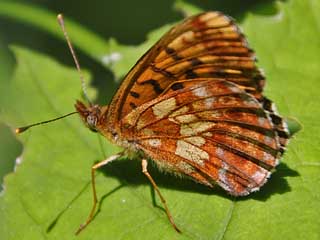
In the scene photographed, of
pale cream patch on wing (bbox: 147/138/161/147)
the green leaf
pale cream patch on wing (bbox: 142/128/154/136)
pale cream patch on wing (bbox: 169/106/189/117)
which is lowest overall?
the green leaf

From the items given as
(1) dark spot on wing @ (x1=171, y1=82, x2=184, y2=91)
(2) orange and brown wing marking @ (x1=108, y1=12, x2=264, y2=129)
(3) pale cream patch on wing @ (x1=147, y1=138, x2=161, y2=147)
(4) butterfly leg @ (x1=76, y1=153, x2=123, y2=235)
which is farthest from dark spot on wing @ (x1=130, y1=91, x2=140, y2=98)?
(4) butterfly leg @ (x1=76, y1=153, x2=123, y2=235)

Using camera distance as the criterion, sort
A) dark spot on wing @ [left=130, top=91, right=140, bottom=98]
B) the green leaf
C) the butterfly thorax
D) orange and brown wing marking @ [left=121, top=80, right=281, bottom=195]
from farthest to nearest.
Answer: the butterfly thorax, dark spot on wing @ [left=130, top=91, right=140, bottom=98], orange and brown wing marking @ [left=121, top=80, right=281, bottom=195], the green leaf

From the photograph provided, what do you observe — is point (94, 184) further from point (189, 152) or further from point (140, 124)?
point (189, 152)

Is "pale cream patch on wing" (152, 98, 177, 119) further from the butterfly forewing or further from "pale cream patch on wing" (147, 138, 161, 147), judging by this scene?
"pale cream patch on wing" (147, 138, 161, 147)

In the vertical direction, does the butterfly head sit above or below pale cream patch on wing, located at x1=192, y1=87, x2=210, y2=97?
below

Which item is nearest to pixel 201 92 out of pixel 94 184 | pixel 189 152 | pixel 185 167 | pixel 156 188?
pixel 189 152

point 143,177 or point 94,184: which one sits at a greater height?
point 94,184

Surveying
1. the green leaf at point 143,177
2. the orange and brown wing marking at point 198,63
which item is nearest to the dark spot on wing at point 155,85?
the orange and brown wing marking at point 198,63
